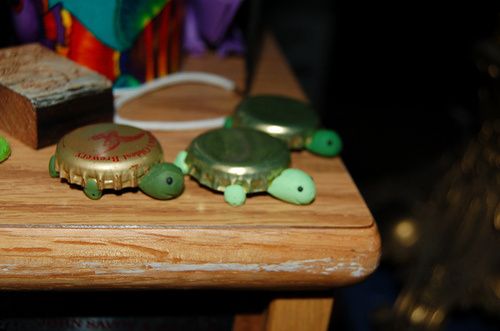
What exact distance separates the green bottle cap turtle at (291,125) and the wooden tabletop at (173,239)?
0.23 feet

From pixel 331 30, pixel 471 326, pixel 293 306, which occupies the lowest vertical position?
pixel 471 326

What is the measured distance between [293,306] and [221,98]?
9.5 inches

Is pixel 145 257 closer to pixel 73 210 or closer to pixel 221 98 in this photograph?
pixel 73 210

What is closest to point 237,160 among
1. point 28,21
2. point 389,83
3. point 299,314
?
point 299,314

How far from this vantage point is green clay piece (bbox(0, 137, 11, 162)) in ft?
1.37

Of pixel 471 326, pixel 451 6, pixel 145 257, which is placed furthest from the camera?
pixel 451 6

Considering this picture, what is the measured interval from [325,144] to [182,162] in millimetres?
126

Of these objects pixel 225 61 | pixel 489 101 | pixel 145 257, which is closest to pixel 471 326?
pixel 489 101

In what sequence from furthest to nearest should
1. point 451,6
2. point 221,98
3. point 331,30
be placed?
point 331,30
point 451,6
point 221,98

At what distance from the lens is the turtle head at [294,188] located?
399 mm

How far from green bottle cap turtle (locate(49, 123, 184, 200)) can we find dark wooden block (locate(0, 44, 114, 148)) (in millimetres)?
30

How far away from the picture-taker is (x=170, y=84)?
0.58m

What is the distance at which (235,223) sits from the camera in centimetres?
38

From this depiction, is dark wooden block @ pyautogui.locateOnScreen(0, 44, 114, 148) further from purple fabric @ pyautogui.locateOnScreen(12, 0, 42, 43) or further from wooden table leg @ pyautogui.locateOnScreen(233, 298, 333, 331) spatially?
wooden table leg @ pyautogui.locateOnScreen(233, 298, 333, 331)
